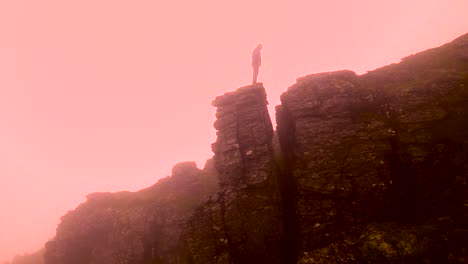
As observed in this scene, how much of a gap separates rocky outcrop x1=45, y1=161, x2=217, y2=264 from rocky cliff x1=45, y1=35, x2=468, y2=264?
417mm

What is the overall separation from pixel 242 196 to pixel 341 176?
1096cm

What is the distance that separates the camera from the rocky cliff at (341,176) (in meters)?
21.0

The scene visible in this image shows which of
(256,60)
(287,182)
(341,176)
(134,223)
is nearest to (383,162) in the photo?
(341,176)

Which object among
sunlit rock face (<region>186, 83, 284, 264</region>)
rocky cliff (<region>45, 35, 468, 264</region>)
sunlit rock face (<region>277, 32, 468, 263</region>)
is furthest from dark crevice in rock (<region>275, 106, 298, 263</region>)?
sunlit rock face (<region>186, 83, 284, 264</region>)

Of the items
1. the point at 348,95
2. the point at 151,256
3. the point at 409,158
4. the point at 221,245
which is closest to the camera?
the point at 409,158

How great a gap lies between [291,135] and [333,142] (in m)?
6.40

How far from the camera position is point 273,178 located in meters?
31.0

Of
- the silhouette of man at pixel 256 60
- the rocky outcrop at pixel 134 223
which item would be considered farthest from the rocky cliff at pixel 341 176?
the silhouette of man at pixel 256 60

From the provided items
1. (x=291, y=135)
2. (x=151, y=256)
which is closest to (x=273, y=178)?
(x=291, y=135)

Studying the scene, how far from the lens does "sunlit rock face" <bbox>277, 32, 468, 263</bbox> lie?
20062 mm

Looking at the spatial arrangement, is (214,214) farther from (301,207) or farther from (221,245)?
(301,207)

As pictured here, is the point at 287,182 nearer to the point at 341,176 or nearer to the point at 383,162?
the point at 341,176

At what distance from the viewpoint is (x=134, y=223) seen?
148 ft

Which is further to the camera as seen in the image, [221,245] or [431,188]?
[221,245]
